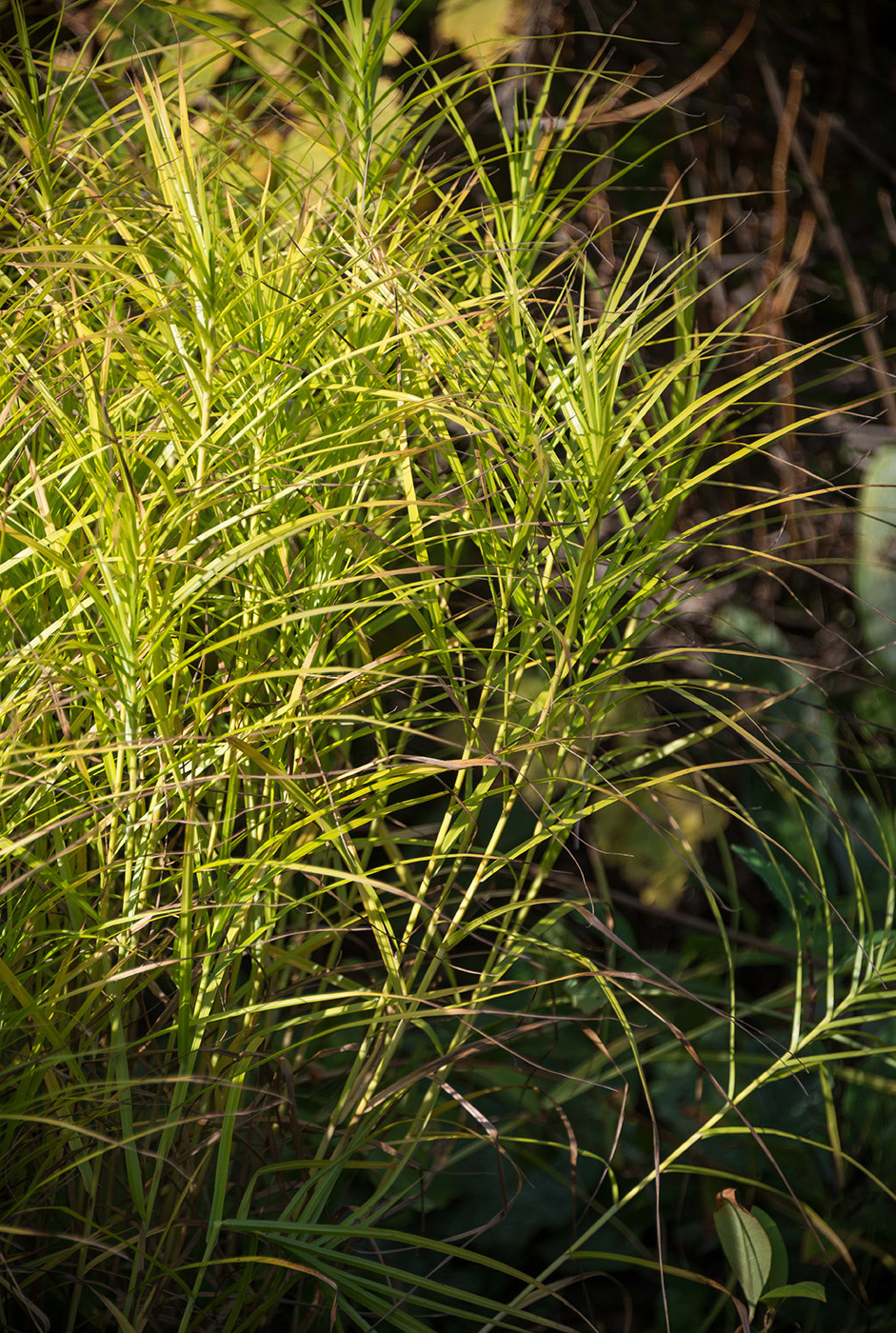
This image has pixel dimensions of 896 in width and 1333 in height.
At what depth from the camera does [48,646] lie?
43 centimetres

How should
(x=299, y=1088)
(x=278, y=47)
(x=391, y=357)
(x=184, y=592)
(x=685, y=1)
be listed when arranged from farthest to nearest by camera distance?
(x=685, y=1), (x=278, y=47), (x=299, y=1088), (x=391, y=357), (x=184, y=592)

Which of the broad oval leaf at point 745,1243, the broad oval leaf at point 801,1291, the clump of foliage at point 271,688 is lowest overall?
the broad oval leaf at point 801,1291

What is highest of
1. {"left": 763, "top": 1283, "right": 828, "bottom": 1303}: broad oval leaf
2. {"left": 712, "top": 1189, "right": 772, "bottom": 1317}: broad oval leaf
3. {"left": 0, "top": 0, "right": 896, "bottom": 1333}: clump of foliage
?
{"left": 0, "top": 0, "right": 896, "bottom": 1333}: clump of foliage

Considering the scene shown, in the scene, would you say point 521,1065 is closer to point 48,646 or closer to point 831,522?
point 48,646

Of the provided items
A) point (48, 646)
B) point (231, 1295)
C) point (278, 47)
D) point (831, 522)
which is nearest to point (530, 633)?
point (48, 646)

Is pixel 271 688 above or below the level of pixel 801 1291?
above

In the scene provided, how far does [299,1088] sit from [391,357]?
0.53 meters

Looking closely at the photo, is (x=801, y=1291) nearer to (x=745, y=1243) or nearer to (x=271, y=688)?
(x=745, y=1243)

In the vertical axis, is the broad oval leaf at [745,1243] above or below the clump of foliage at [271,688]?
below

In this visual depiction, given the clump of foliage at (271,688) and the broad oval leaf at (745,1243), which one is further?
the broad oval leaf at (745,1243)

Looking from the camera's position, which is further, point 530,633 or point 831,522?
point 831,522

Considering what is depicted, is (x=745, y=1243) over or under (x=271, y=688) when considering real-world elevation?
under

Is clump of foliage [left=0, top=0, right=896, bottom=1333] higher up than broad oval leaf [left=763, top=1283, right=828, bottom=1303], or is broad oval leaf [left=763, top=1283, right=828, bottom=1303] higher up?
clump of foliage [left=0, top=0, right=896, bottom=1333]

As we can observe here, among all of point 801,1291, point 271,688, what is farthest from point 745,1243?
point 271,688
